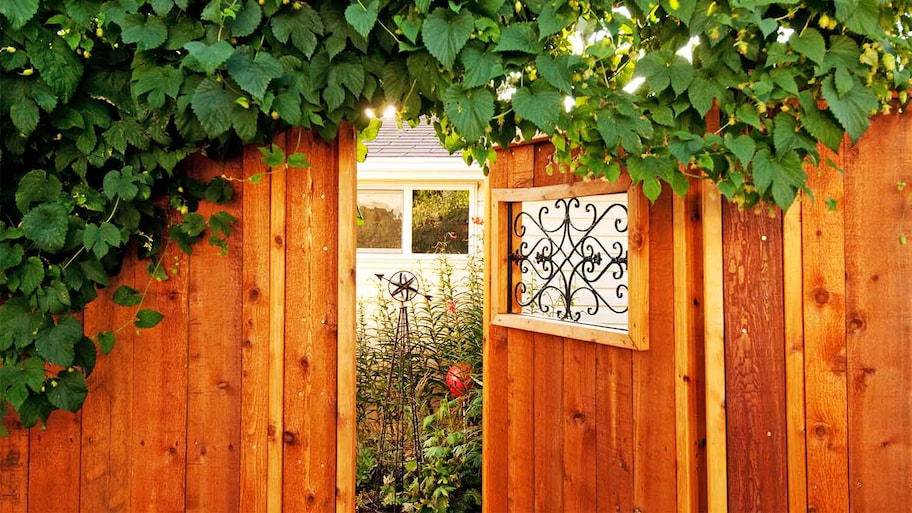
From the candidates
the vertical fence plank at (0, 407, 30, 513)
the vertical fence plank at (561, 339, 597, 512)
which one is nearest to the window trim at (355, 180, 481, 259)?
the vertical fence plank at (561, 339, 597, 512)

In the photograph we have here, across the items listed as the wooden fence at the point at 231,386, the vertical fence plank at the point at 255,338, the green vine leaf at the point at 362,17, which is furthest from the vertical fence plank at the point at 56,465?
the green vine leaf at the point at 362,17

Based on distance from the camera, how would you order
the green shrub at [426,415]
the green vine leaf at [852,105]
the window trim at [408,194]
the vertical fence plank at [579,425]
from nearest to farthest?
the green vine leaf at [852,105] < the vertical fence plank at [579,425] < the green shrub at [426,415] < the window trim at [408,194]

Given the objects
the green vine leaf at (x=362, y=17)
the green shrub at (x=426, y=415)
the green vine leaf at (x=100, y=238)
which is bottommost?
the green shrub at (x=426, y=415)

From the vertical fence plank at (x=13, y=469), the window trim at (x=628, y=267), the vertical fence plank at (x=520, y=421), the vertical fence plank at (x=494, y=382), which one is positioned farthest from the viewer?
the vertical fence plank at (x=494, y=382)

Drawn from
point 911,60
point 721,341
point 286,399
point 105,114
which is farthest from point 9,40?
point 911,60

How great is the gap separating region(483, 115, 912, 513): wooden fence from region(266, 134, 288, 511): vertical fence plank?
1105 millimetres

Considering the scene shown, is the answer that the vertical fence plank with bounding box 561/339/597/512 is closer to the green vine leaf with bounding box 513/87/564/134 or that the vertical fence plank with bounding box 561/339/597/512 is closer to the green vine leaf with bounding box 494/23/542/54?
the green vine leaf with bounding box 513/87/564/134

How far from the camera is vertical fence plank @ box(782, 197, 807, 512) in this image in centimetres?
164

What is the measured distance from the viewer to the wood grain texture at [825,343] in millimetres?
1630

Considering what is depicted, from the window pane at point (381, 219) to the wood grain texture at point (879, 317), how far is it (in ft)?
13.1

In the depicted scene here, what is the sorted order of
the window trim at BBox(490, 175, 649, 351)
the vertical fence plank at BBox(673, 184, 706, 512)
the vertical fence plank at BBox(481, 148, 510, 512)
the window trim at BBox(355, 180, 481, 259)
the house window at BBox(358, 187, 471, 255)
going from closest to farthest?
the vertical fence plank at BBox(673, 184, 706, 512)
the window trim at BBox(490, 175, 649, 351)
the vertical fence plank at BBox(481, 148, 510, 512)
the window trim at BBox(355, 180, 481, 259)
the house window at BBox(358, 187, 471, 255)

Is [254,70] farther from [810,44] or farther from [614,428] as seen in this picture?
[614,428]

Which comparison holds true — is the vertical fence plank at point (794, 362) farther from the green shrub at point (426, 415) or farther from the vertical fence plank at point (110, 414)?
the green shrub at point (426, 415)

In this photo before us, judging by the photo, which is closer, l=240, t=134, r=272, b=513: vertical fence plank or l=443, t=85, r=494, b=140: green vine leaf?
l=443, t=85, r=494, b=140: green vine leaf
